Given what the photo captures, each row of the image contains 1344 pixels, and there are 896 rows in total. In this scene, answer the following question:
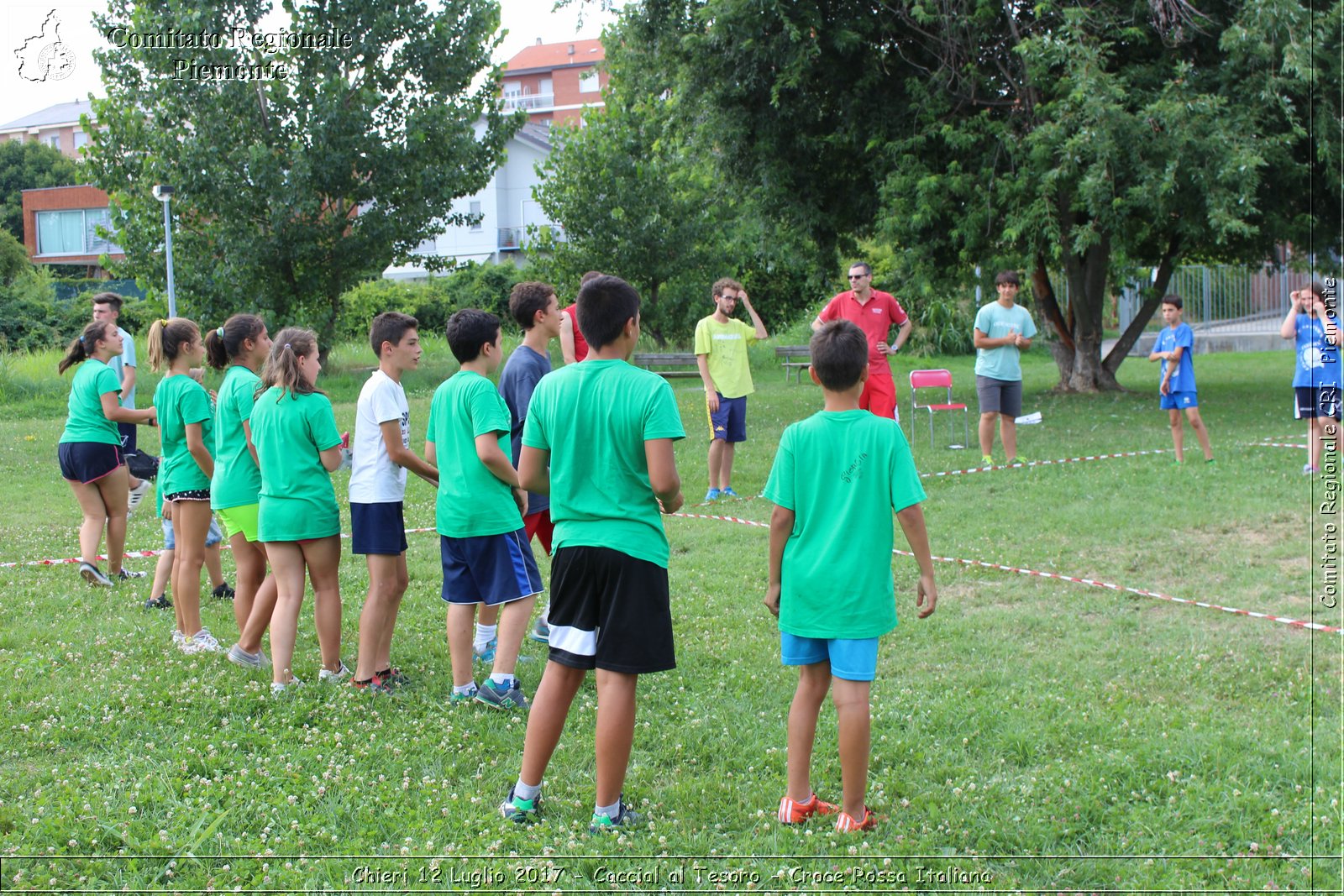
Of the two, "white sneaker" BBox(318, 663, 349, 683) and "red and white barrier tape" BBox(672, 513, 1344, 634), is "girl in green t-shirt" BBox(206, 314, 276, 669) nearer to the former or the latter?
"white sneaker" BBox(318, 663, 349, 683)

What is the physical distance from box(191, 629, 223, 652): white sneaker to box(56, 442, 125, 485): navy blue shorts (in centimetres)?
209

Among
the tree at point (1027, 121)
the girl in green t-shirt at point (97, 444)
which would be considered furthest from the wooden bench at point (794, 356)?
the girl in green t-shirt at point (97, 444)

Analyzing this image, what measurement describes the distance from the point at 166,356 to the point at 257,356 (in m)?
0.68

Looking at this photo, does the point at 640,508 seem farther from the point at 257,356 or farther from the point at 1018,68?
the point at 1018,68

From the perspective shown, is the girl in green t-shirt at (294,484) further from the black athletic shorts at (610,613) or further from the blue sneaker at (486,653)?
the black athletic shorts at (610,613)

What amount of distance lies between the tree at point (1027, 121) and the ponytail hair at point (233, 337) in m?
10.8

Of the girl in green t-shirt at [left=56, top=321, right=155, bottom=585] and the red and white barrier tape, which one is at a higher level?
the girl in green t-shirt at [left=56, top=321, right=155, bottom=585]

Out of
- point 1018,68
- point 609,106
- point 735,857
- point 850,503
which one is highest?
point 609,106

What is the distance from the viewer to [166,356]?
599 cm

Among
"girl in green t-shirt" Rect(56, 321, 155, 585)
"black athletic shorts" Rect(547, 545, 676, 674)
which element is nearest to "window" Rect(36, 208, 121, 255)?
"girl in green t-shirt" Rect(56, 321, 155, 585)

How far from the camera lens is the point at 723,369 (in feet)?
33.4

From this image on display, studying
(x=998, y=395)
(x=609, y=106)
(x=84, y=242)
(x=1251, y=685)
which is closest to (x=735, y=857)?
(x=1251, y=685)

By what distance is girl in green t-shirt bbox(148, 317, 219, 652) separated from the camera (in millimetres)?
5906

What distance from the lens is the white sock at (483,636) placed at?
5512mm
